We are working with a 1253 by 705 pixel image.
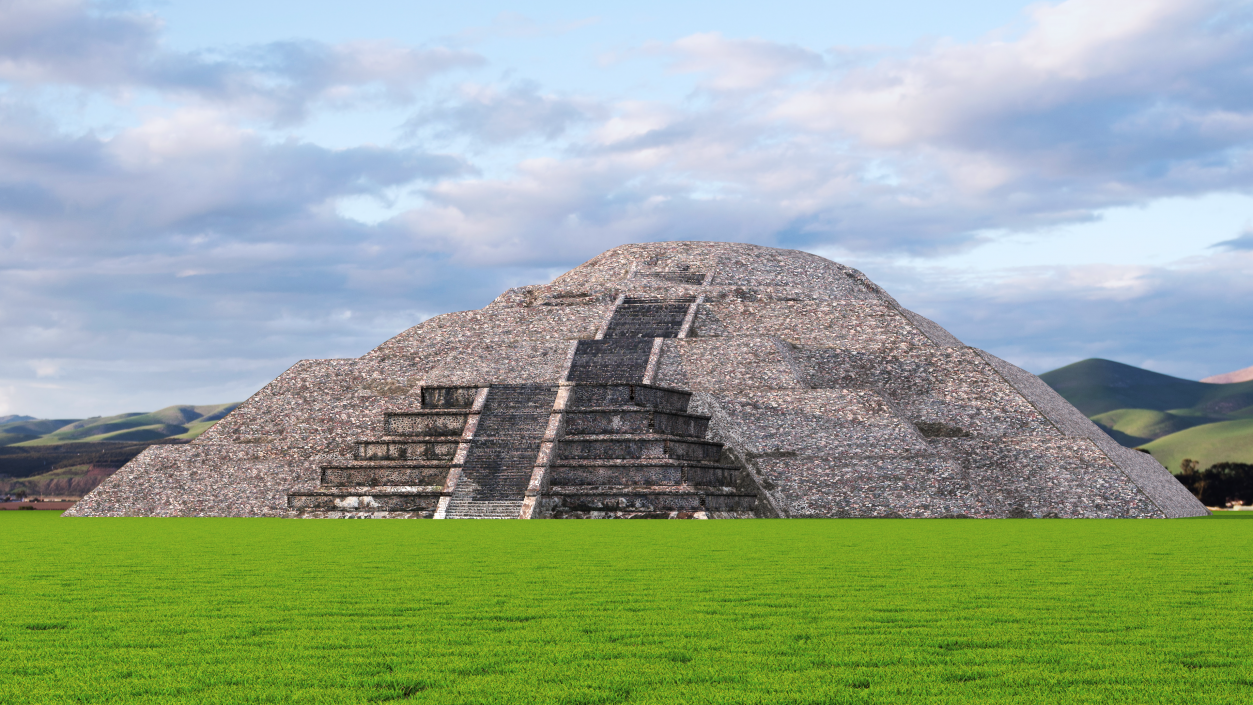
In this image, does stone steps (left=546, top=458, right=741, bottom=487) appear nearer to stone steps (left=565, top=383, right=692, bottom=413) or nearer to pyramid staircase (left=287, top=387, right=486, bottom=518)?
stone steps (left=565, top=383, right=692, bottom=413)

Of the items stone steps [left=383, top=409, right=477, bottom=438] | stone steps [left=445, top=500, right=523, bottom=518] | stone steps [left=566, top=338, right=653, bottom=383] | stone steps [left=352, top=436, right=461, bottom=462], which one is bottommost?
stone steps [left=445, top=500, right=523, bottom=518]

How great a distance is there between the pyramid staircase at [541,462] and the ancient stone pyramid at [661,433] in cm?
6

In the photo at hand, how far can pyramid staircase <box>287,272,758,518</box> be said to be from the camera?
28.8m

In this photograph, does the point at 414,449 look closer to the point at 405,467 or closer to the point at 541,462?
the point at 405,467

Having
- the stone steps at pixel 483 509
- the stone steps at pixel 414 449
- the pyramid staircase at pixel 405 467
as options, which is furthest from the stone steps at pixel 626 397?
the stone steps at pixel 483 509

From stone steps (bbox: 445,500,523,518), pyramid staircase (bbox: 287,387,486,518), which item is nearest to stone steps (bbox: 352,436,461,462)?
pyramid staircase (bbox: 287,387,486,518)

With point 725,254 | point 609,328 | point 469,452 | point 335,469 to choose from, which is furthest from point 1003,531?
point 725,254

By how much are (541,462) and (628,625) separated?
21.5 metres

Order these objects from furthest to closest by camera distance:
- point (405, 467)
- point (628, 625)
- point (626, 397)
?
point (626, 397), point (405, 467), point (628, 625)

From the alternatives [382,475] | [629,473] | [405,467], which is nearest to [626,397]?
[629,473]

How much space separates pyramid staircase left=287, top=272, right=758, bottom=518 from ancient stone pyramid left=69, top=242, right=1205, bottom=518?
0.19 feet

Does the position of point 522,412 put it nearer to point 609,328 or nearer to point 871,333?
point 609,328

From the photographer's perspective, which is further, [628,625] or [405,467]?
[405,467]

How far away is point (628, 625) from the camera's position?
8148mm
